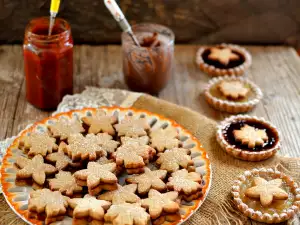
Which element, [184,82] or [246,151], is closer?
[246,151]

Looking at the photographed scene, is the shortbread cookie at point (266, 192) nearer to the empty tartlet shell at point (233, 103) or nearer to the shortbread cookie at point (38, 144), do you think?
the empty tartlet shell at point (233, 103)

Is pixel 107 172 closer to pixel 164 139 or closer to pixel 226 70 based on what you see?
pixel 164 139

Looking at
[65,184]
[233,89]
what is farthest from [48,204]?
[233,89]

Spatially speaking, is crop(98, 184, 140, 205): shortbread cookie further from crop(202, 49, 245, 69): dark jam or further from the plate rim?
crop(202, 49, 245, 69): dark jam

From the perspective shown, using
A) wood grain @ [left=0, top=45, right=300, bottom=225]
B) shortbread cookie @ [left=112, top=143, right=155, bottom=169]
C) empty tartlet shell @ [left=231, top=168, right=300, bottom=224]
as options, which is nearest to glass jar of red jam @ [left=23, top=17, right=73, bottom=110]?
wood grain @ [left=0, top=45, right=300, bottom=225]

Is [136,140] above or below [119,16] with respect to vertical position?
below

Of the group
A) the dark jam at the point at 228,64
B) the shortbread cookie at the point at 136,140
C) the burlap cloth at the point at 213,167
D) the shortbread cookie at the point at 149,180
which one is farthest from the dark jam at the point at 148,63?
the shortbread cookie at the point at 149,180

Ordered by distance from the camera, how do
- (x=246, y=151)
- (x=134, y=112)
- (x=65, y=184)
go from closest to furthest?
(x=65, y=184) < (x=246, y=151) < (x=134, y=112)
